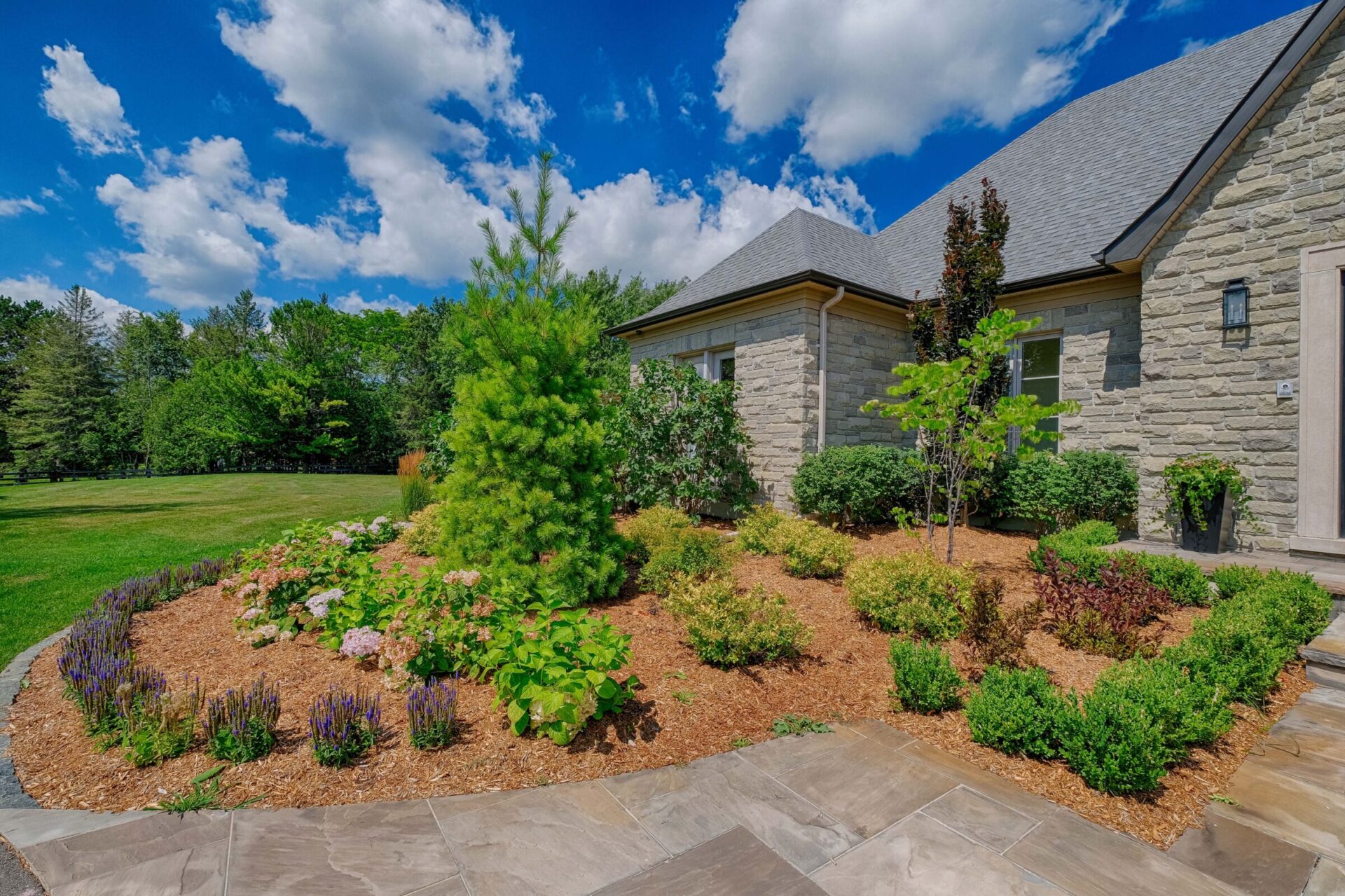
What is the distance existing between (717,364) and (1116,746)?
816 centimetres

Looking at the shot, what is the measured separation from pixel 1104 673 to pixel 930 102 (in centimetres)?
978

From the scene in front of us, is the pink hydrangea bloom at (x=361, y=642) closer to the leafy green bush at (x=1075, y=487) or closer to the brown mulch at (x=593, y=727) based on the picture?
the brown mulch at (x=593, y=727)

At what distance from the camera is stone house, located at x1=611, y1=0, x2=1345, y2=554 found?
209 inches

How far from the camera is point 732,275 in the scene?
1023cm

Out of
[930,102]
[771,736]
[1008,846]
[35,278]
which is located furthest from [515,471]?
[35,278]

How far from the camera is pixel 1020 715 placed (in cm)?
265

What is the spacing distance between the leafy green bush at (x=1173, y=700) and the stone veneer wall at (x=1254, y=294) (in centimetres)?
423

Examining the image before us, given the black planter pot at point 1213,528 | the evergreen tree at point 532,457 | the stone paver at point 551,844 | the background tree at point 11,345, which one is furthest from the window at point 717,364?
the background tree at point 11,345

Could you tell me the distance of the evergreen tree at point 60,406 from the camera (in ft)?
84.8

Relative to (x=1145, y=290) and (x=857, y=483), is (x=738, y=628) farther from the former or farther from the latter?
(x=1145, y=290)

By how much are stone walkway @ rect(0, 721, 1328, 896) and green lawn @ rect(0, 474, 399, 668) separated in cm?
346

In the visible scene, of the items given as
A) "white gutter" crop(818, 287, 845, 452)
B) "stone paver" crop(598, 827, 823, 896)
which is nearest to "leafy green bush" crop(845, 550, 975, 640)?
"stone paver" crop(598, 827, 823, 896)

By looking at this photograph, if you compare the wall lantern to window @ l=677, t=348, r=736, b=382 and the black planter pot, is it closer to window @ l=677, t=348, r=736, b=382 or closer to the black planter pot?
the black planter pot

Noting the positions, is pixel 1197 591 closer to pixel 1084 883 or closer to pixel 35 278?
pixel 1084 883
